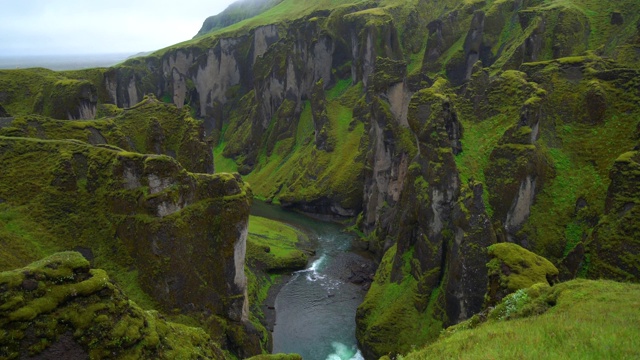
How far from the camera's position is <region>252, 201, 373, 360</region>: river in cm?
5041

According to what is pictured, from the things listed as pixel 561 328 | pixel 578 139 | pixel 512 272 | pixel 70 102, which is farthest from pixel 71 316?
pixel 70 102

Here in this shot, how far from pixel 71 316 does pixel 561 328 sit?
64.1ft

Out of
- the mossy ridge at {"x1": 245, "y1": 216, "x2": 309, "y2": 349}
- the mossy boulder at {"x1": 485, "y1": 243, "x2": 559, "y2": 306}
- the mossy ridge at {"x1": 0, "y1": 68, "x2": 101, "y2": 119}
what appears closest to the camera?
the mossy boulder at {"x1": 485, "y1": 243, "x2": 559, "y2": 306}

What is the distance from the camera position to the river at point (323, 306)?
5041 centimetres

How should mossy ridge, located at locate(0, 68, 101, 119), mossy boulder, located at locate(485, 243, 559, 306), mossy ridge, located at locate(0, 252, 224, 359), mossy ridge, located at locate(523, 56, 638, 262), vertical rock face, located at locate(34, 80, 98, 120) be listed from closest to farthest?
1. mossy ridge, located at locate(0, 252, 224, 359)
2. mossy boulder, located at locate(485, 243, 559, 306)
3. mossy ridge, located at locate(523, 56, 638, 262)
4. vertical rock face, located at locate(34, 80, 98, 120)
5. mossy ridge, located at locate(0, 68, 101, 119)

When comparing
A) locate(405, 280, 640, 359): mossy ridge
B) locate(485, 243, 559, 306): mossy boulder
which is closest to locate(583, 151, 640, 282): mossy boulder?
locate(485, 243, 559, 306): mossy boulder

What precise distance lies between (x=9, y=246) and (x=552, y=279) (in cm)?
3938

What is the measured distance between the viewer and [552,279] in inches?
1265

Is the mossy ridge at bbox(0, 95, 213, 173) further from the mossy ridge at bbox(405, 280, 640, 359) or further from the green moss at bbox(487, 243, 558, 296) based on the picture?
the mossy ridge at bbox(405, 280, 640, 359)

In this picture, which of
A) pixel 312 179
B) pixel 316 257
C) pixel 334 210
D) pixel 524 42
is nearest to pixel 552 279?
pixel 316 257

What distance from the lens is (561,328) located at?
54.4ft

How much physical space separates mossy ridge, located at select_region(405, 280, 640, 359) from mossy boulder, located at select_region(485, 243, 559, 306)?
20.6ft

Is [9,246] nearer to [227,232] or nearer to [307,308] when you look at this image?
[227,232]

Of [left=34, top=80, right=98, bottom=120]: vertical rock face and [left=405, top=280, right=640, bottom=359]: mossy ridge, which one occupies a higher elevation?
[left=34, top=80, right=98, bottom=120]: vertical rock face
